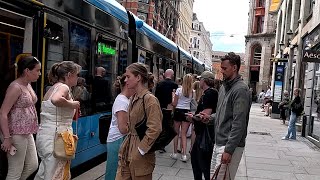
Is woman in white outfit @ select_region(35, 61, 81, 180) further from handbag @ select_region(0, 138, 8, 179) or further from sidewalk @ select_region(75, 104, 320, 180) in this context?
sidewalk @ select_region(75, 104, 320, 180)

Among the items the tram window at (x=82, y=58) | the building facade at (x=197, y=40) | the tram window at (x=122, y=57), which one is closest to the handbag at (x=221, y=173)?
the tram window at (x=82, y=58)

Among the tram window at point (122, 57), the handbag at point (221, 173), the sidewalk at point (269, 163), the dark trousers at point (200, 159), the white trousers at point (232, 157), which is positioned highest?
the tram window at point (122, 57)

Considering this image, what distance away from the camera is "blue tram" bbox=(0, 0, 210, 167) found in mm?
4848

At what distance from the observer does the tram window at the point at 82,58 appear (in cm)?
612

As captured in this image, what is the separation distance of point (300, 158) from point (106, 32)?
5.71 m

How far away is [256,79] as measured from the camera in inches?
2320

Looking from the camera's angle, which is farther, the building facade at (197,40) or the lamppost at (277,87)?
the building facade at (197,40)

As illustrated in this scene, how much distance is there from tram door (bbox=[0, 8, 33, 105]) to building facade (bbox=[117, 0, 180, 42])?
38.7m

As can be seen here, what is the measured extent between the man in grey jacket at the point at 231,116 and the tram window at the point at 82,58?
2.62 meters

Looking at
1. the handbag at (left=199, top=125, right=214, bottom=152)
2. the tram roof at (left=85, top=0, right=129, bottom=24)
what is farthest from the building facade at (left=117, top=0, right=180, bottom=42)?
the handbag at (left=199, top=125, right=214, bottom=152)

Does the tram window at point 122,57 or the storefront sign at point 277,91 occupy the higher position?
the tram window at point 122,57

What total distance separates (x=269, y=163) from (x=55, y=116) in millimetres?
5893

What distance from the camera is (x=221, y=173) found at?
4.17 m

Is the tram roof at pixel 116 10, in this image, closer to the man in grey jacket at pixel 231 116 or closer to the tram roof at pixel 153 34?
the tram roof at pixel 153 34
